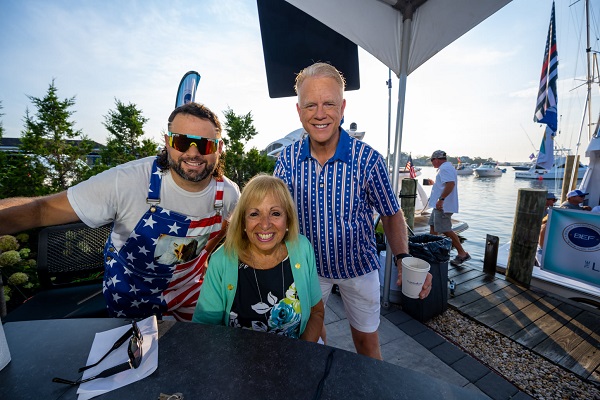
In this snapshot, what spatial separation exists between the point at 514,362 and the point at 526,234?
7.35ft

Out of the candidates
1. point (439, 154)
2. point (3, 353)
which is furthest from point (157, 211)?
point (439, 154)

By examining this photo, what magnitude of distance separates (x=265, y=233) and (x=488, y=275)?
4719 mm

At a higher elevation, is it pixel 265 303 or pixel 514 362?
pixel 265 303

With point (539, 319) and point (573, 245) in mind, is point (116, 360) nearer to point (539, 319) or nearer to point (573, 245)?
point (539, 319)

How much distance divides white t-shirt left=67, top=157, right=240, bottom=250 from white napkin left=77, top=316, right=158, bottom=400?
2.80 feet

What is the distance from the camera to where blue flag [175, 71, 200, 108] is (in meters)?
3.64

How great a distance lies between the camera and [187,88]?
370 cm

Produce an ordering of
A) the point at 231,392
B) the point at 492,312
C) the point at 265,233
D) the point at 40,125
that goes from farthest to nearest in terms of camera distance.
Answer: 1. the point at 40,125
2. the point at 492,312
3. the point at 265,233
4. the point at 231,392

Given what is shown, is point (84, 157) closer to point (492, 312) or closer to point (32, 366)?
point (32, 366)

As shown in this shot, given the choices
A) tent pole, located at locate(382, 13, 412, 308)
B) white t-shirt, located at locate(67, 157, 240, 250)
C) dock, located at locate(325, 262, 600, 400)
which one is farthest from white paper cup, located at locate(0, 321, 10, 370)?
tent pole, located at locate(382, 13, 412, 308)

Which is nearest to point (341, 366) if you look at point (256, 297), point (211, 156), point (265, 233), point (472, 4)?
point (256, 297)

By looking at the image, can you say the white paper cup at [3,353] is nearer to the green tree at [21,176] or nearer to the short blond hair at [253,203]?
the short blond hair at [253,203]

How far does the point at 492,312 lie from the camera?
3455mm

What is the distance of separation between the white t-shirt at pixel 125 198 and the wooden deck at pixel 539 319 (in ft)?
11.9
